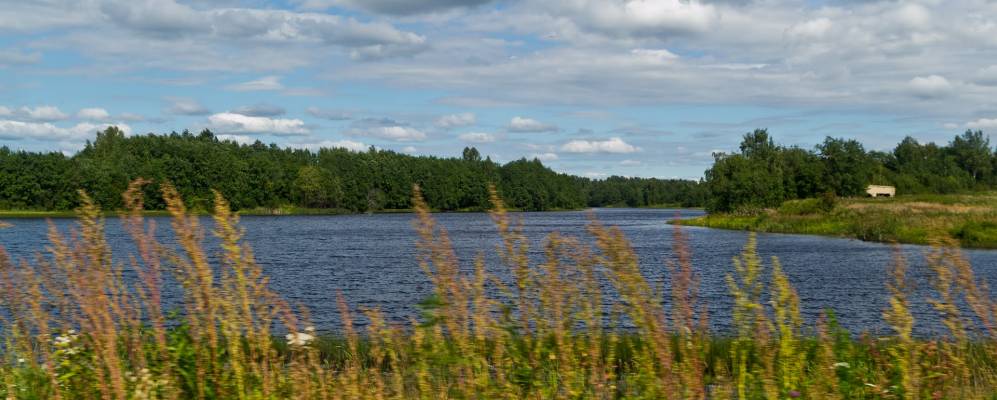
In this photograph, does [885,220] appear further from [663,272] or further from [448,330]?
[448,330]

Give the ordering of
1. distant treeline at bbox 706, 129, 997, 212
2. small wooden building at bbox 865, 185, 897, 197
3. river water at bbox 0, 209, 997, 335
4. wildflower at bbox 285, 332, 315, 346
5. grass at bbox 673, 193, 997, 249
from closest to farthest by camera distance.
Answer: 1. wildflower at bbox 285, 332, 315, 346
2. river water at bbox 0, 209, 997, 335
3. grass at bbox 673, 193, 997, 249
4. distant treeline at bbox 706, 129, 997, 212
5. small wooden building at bbox 865, 185, 897, 197

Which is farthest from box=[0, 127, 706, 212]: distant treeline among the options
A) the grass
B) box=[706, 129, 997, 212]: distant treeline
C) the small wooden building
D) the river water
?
the river water

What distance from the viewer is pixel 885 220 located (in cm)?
6756

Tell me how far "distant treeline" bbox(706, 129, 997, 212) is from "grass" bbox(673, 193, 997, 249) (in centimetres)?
417

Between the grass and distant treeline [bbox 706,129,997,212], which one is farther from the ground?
distant treeline [bbox 706,129,997,212]

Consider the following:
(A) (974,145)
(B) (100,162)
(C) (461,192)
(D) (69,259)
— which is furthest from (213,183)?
(A) (974,145)

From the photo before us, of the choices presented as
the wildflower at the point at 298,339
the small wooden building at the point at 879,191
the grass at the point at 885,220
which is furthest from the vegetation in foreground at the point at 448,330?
the small wooden building at the point at 879,191

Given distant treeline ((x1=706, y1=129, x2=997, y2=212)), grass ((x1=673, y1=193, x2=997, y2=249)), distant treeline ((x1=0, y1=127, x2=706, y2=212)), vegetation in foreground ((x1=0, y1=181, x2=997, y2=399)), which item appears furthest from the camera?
distant treeline ((x1=0, y1=127, x2=706, y2=212))

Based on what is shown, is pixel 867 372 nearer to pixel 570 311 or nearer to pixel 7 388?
pixel 570 311

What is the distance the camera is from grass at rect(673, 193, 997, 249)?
183 ft

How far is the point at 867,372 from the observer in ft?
21.2

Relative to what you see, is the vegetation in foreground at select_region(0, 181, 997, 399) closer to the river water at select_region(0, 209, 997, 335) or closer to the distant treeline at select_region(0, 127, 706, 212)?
the river water at select_region(0, 209, 997, 335)

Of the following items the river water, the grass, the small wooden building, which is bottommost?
the river water

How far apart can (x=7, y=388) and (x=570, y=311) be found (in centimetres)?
414
